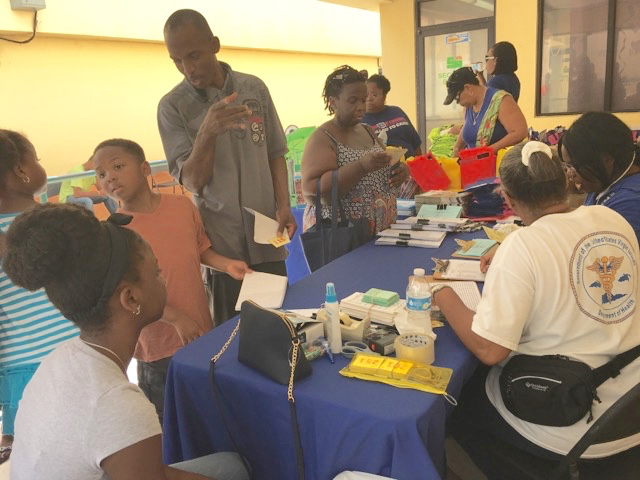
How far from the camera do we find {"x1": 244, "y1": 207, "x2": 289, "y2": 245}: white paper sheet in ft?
6.92

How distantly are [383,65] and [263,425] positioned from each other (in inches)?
299

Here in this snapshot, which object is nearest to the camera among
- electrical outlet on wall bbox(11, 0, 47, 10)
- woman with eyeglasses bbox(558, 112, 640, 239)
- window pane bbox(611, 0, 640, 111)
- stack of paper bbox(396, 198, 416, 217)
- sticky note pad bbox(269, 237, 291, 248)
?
woman with eyeglasses bbox(558, 112, 640, 239)

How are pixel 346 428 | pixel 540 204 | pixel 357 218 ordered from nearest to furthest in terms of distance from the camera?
pixel 346 428, pixel 540 204, pixel 357 218

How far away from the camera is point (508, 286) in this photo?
130 cm

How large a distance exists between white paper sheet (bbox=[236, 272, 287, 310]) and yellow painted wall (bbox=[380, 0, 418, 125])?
259 inches

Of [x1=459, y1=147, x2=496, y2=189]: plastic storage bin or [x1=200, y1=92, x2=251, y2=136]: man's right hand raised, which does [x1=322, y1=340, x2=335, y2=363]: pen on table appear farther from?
[x1=459, y1=147, x2=496, y2=189]: plastic storage bin

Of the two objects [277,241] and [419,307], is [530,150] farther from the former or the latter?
[277,241]

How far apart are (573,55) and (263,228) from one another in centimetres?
582

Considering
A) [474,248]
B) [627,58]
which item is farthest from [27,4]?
[627,58]

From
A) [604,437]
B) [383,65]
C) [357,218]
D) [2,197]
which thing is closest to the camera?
[604,437]

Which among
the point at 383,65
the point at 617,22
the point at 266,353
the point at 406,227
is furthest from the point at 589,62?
the point at 266,353

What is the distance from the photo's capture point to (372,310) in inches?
64.2

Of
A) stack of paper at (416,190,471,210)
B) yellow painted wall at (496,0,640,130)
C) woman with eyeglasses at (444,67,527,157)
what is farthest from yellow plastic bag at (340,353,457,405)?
yellow painted wall at (496,0,640,130)

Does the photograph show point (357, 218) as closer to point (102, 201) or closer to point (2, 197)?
point (2, 197)
